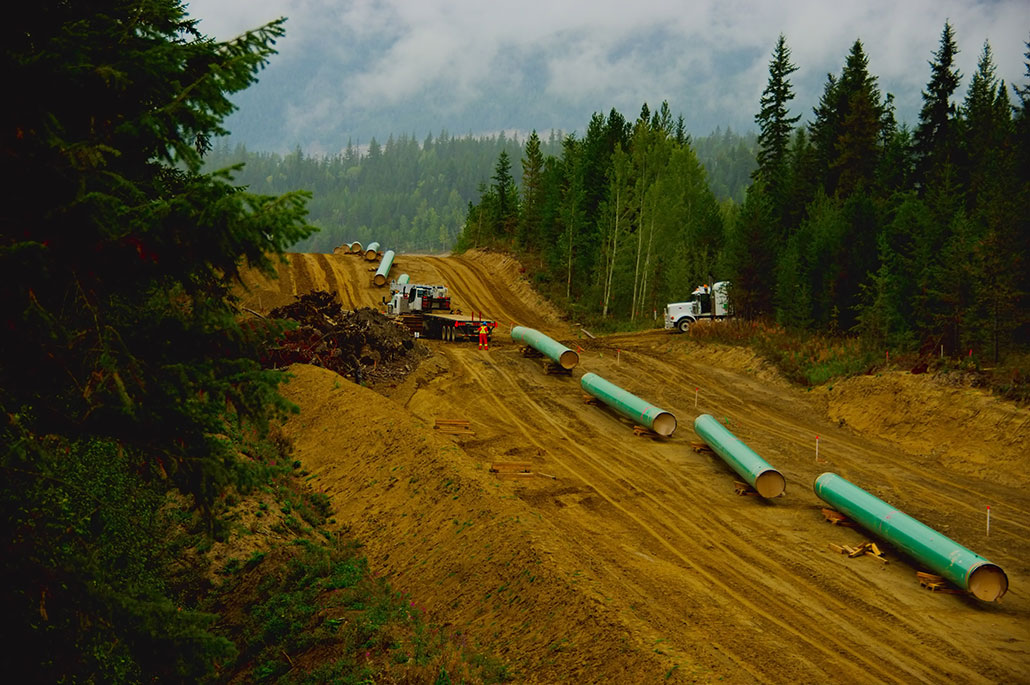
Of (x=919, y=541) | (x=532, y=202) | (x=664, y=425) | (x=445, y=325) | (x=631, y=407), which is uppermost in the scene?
(x=532, y=202)

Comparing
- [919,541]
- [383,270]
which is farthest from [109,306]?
[383,270]

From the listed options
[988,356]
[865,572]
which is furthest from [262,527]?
[988,356]

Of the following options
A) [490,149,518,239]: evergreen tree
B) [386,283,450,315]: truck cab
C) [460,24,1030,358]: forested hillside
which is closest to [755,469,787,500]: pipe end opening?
[460,24,1030,358]: forested hillside

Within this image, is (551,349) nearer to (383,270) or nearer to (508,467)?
(508,467)

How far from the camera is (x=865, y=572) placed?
54.8 feet

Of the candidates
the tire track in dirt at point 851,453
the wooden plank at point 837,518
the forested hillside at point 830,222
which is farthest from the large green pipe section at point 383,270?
the wooden plank at point 837,518

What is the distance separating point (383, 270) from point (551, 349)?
1209 inches

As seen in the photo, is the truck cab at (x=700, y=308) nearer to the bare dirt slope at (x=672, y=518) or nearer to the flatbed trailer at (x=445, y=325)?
the bare dirt slope at (x=672, y=518)

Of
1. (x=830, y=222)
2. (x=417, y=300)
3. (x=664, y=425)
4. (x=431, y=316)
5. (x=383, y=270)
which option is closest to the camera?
(x=664, y=425)

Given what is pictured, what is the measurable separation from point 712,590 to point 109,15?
1454 centimetres

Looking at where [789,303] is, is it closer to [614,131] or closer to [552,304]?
[552,304]

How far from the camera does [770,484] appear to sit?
21078 mm

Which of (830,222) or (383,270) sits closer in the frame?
(830,222)

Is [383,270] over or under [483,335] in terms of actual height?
over
